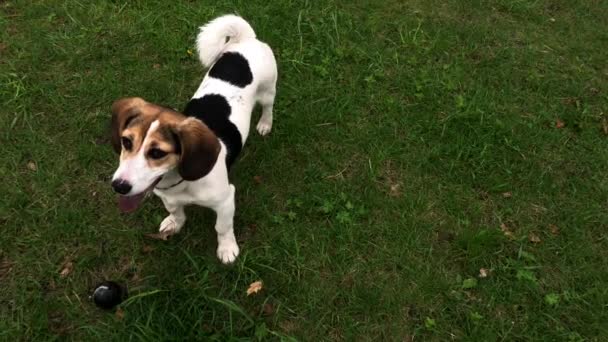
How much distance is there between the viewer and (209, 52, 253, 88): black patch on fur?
3.33m

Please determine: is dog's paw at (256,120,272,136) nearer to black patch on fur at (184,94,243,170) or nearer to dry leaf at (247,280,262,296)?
black patch on fur at (184,94,243,170)

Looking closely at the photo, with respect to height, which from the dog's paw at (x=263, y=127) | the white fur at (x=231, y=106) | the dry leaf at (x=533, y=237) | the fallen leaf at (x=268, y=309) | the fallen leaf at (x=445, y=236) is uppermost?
the white fur at (x=231, y=106)

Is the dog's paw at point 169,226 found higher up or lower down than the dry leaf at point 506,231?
higher up

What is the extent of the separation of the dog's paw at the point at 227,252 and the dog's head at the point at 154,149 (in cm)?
90

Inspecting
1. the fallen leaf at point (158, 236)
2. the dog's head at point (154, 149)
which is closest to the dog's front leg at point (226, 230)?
the fallen leaf at point (158, 236)

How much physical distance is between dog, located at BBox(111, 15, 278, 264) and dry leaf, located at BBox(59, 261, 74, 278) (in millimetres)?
643

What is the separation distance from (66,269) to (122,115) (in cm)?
132

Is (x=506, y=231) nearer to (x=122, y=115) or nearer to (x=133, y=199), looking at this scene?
(x=133, y=199)

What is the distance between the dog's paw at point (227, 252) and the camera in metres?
3.36

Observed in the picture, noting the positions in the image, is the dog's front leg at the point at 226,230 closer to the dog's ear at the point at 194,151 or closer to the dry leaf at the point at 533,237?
the dog's ear at the point at 194,151

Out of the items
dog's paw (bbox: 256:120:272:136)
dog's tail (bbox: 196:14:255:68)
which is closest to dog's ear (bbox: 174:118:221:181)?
dog's tail (bbox: 196:14:255:68)

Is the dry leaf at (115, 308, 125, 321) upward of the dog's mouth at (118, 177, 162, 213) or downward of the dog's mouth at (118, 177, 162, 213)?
downward

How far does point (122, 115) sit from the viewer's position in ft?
8.82

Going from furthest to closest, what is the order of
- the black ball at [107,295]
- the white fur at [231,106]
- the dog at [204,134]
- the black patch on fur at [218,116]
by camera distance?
the black patch on fur at [218,116], the black ball at [107,295], the white fur at [231,106], the dog at [204,134]
